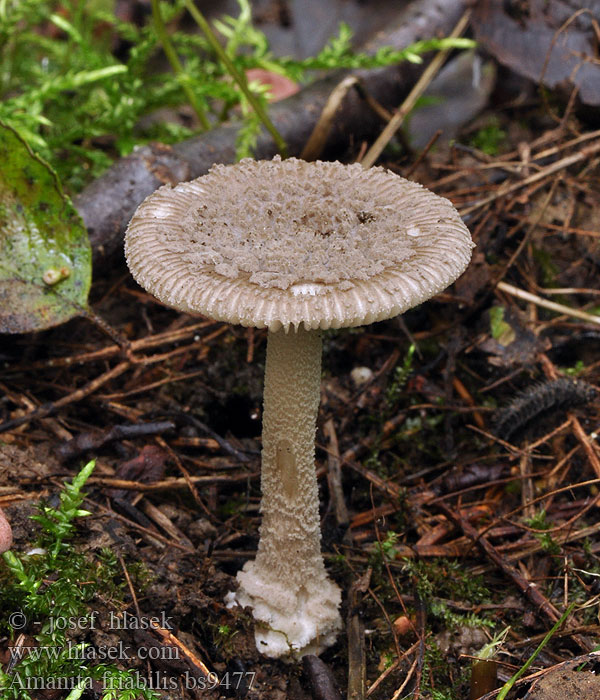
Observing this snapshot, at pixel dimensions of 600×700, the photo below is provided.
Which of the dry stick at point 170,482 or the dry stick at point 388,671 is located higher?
the dry stick at point 170,482

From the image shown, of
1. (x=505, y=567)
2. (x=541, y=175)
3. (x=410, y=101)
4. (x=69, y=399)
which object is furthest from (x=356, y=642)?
(x=410, y=101)

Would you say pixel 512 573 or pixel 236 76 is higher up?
pixel 236 76

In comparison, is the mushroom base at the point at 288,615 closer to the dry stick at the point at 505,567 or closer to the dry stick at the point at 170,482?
the dry stick at the point at 170,482

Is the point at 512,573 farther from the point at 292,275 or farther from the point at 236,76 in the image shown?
the point at 236,76

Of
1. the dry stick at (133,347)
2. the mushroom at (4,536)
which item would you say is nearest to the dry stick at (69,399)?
the dry stick at (133,347)

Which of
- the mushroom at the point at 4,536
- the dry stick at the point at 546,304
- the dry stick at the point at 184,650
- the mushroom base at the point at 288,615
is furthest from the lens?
the dry stick at the point at 546,304

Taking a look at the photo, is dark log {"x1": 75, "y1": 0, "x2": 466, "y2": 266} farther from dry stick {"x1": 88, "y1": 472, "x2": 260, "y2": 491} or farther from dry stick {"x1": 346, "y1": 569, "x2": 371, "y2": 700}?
dry stick {"x1": 346, "y1": 569, "x2": 371, "y2": 700}

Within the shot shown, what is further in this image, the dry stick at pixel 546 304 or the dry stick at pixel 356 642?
the dry stick at pixel 546 304

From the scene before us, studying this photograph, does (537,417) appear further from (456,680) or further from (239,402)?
(239,402)
